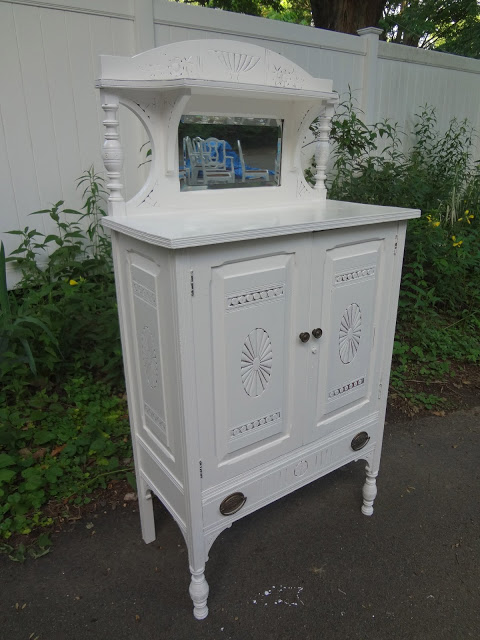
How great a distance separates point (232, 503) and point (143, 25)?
3246 millimetres

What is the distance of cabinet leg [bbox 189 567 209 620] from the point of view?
1.64 m

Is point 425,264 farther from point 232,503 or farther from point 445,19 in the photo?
point 445,19

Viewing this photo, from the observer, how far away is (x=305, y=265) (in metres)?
1.54

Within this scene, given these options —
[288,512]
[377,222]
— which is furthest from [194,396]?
[288,512]

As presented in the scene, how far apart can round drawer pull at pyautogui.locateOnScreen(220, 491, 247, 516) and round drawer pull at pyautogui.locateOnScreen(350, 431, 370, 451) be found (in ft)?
2.03

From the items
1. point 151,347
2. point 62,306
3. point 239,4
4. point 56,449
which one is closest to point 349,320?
point 151,347

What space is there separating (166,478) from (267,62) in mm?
1613

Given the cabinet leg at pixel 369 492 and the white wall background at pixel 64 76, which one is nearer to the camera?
the cabinet leg at pixel 369 492

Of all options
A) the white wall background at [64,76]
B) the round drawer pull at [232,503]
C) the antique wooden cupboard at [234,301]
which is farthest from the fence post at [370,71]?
the round drawer pull at [232,503]

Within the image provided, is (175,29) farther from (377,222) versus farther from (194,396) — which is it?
(194,396)

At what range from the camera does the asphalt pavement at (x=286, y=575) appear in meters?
1.68

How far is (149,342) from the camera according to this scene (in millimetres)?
1554

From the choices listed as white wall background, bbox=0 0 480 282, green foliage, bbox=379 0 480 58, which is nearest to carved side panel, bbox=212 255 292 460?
white wall background, bbox=0 0 480 282

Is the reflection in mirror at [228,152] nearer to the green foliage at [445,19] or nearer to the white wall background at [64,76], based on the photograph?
the white wall background at [64,76]
